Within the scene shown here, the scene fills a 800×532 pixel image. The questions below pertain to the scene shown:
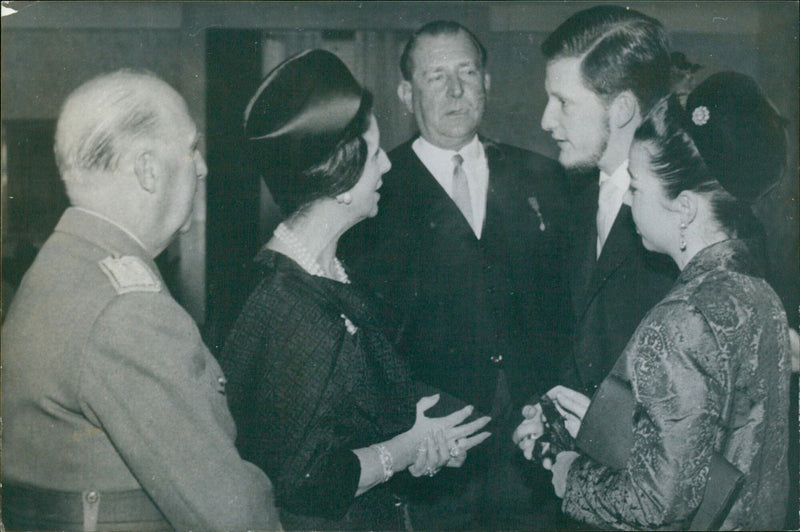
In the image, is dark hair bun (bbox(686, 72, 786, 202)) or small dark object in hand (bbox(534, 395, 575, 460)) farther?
small dark object in hand (bbox(534, 395, 575, 460))

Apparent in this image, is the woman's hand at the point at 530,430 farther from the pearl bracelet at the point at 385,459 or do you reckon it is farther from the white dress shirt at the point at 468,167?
the white dress shirt at the point at 468,167

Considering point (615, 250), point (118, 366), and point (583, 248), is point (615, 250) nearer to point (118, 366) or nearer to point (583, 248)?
point (583, 248)

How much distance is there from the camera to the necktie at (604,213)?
1.99 m

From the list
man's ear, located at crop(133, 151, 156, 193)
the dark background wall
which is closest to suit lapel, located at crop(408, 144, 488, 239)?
the dark background wall

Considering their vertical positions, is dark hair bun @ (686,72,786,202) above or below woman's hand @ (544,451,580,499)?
above

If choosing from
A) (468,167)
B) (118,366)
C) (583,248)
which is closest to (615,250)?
(583,248)

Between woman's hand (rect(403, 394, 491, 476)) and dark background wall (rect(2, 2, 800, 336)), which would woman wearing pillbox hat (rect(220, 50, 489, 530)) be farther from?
dark background wall (rect(2, 2, 800, 336))

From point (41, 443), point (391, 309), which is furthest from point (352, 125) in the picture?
point (41, 443)

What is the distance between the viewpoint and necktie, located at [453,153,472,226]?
2.13 m

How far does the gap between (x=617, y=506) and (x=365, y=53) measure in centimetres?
134

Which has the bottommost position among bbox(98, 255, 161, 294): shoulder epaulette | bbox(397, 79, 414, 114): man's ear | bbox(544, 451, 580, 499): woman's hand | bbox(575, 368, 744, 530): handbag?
bbox(544, 451, 580, 499): woman's hand

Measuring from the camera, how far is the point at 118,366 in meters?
1.49

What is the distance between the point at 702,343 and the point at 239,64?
1.38 meters

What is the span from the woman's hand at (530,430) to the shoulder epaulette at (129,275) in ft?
3.13
